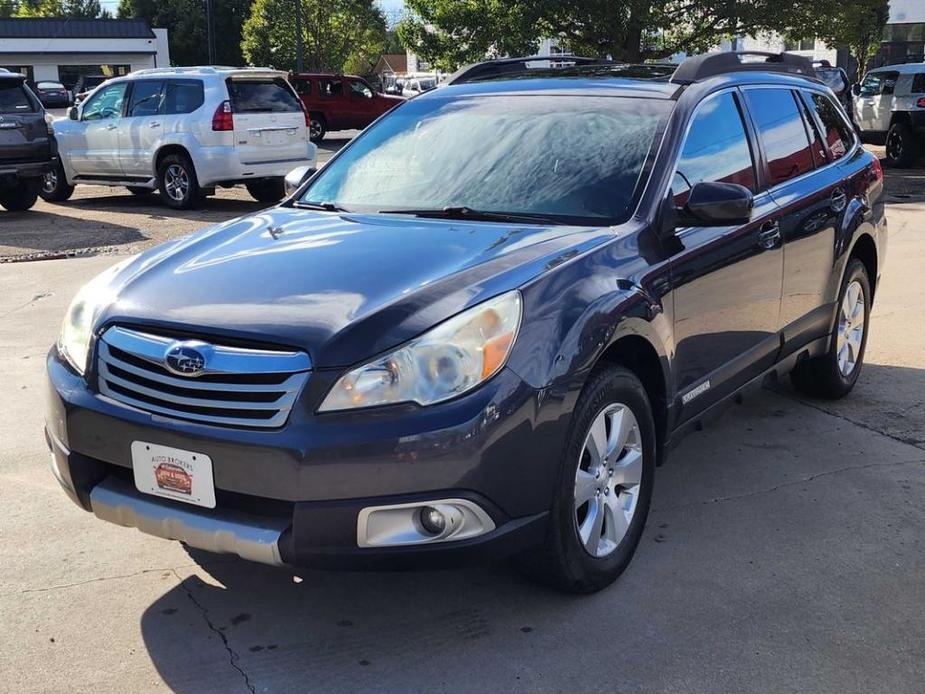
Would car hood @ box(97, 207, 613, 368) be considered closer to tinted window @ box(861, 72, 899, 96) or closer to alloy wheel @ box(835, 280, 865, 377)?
alloy wheel @ box(835, 280, 865, 377)

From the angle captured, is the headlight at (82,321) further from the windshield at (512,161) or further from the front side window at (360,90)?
the front side window at (360,90)

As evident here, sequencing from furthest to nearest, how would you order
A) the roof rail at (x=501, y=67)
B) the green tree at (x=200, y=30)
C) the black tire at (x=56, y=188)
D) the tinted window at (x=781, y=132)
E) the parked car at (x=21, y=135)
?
the green tree at (x=200, y=30) → the black tire at (x=56, y=188) → the parked car at (x=21, y=135) → the roof rail at (x=501, y=67) → the tinted window at (x=781, y=132)

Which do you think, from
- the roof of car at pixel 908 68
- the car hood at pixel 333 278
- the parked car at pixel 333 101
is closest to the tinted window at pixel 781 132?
the car hood at pixel 333 278

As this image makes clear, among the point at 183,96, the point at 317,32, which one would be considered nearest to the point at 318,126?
the point at 183,96

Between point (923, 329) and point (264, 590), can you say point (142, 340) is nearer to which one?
point (264, 590)

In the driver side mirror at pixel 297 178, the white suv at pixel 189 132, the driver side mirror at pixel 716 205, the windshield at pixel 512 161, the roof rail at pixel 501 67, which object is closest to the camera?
the driver side mirror at pixel 716 205

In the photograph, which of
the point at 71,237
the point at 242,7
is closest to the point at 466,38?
the point at 71,237

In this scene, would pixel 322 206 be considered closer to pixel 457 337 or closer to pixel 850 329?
pixel 457 337

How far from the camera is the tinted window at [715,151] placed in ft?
13.3

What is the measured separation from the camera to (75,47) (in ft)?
211

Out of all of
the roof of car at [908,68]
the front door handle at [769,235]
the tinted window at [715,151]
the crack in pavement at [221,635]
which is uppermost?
the roof of car at [908,68]

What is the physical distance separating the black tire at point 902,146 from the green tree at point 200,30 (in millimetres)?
53421

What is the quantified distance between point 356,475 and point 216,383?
49 centimetres

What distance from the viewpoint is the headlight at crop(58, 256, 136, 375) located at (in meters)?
3.35
